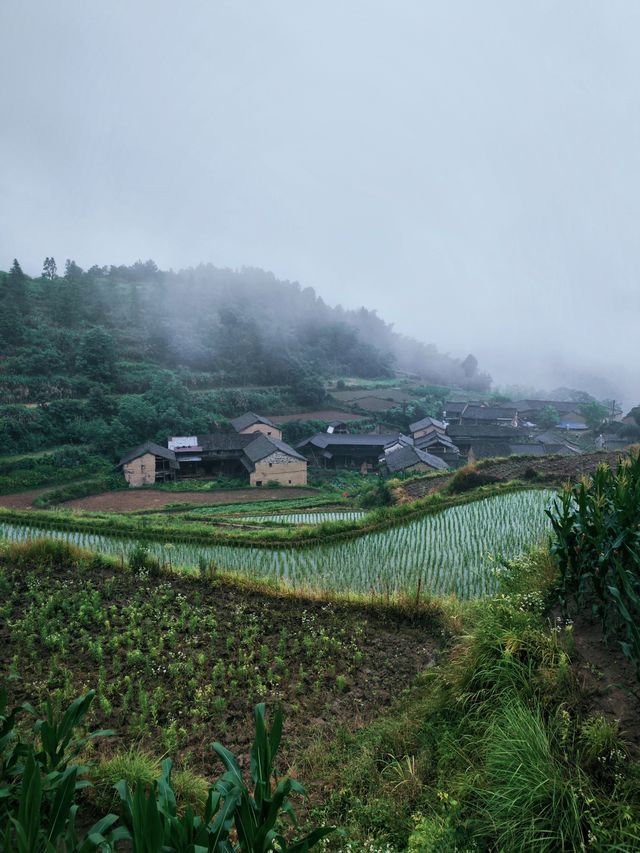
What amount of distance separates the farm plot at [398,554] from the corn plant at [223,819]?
4.85 m

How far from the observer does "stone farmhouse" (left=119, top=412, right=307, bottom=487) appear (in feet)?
113

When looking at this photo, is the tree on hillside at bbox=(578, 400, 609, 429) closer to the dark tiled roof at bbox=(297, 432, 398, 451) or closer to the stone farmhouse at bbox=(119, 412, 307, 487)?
the dark tiled roof at bbox=(297, 432, 398, 451)

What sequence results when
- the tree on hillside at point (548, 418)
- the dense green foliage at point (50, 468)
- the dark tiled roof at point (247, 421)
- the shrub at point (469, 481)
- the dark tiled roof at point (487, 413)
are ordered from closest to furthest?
the shrub at point (469, 481), the dense green foliage at point (50, 468), the dark tiled roof at point (247, 421), the tree on hillside at point (548, 418), the dark tiled roof at point (487, 413)

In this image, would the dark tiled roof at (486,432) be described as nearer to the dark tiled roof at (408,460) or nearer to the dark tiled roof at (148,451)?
the dark tiled roof at (408,460)

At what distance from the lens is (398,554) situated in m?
10.3

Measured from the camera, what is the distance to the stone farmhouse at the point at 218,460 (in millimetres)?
34438

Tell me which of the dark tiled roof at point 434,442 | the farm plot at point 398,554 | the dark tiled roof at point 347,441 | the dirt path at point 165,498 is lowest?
the dirt path at point 165,498

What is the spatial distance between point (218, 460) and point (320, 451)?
935 centimetres

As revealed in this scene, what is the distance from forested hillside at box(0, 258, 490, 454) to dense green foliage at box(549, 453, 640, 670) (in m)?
37.7

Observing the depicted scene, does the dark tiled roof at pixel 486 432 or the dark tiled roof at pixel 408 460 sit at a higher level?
the dark tiled roof at pixel 486 432

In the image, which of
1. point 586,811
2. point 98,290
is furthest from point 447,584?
point 98,290

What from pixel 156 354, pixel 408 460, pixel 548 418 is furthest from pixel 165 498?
pixel 548 418

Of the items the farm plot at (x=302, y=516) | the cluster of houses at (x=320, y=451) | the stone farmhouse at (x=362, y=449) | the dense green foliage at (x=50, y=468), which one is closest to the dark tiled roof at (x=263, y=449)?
the cluster of houses at (x=320, y=451)

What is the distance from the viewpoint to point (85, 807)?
3461mm
